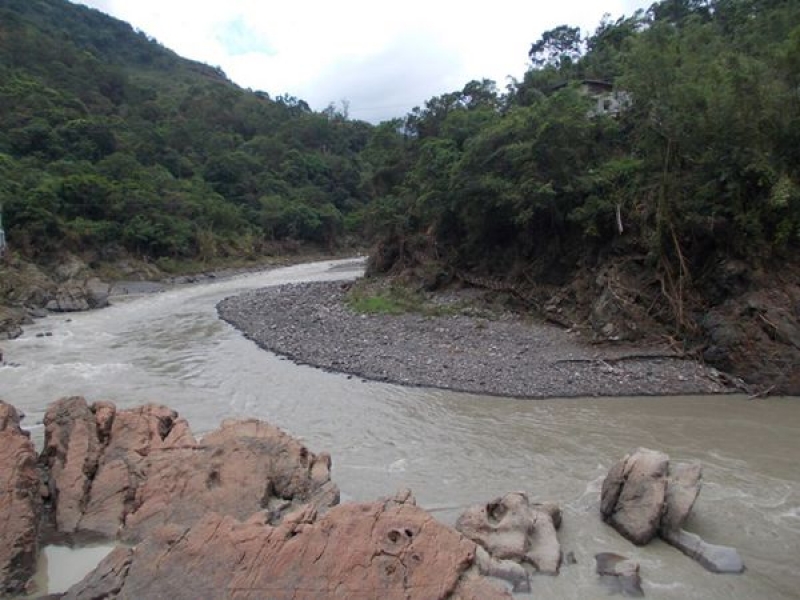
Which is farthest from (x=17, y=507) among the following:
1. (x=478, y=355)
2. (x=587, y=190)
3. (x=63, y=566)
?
(x=587, y=190)

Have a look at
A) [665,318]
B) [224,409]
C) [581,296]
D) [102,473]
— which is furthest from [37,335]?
[665,318]

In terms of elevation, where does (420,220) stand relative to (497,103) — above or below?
below

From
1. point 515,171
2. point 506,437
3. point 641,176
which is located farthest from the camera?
point 515,171

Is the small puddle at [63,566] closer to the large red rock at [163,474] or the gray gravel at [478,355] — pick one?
the large red rock at [163,474]

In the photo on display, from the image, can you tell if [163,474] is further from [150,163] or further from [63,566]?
[150,163]

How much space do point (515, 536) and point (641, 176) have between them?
14.9 meters

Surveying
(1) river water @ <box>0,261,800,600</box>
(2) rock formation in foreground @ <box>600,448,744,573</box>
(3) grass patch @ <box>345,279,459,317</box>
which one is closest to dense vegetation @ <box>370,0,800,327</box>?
(3) grass patch @ <box>345,279,459,317</box>

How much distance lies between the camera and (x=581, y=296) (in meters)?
19.8

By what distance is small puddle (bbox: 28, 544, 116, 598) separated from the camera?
6725mm

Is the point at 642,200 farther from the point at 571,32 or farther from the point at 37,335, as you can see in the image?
the point at 571,32

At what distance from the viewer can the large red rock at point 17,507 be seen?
21.9ft

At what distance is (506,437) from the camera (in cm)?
1162

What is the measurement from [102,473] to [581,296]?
51.3 feet

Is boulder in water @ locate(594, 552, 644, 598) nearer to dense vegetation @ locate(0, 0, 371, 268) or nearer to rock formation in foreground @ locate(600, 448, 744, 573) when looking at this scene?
rock formation in foreground @ locate(600, 448, 744, 573)
